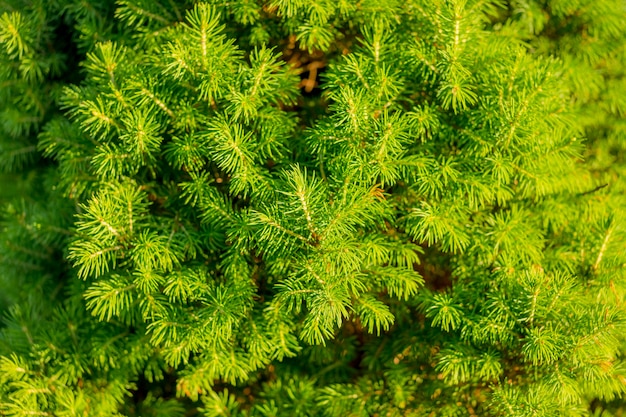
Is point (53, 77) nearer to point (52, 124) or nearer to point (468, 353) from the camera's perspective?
point (52, 124)

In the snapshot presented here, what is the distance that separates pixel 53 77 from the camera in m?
1.52

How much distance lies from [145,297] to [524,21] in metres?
0.95

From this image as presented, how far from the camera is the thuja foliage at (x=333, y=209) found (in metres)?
1.14

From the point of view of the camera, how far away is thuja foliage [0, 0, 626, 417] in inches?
44.9

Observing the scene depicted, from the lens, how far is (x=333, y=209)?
107 cm

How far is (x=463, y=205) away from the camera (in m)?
1.25

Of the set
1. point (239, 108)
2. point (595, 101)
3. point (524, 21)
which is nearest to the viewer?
point (239, 108)

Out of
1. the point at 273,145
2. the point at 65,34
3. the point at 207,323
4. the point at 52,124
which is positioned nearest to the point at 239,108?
the point at 273,145

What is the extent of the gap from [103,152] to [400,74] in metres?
0.57

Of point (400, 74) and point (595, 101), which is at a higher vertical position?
point (400, 74)


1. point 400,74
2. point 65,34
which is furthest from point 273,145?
point 65,34

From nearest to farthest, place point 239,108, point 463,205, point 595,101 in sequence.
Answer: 1. point 239,108
2. point 463,205
3. point 595,101


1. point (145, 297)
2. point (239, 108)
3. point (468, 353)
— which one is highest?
point (239, 108)

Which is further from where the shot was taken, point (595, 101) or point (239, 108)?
point (595, 101)
